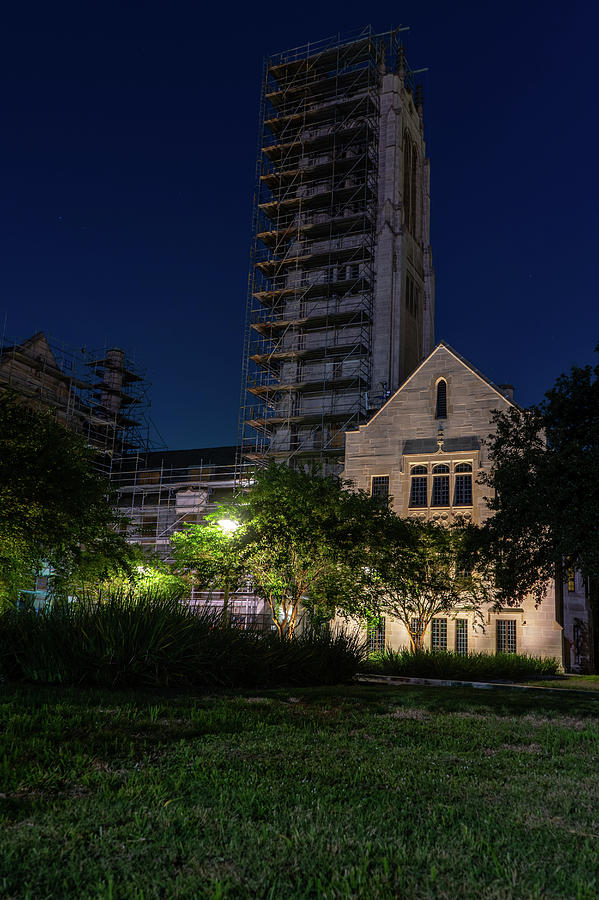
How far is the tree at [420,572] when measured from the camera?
29109mm

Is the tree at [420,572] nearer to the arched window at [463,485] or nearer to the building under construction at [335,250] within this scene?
the arched window at [463,485]

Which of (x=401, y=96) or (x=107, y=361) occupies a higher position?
(x=401, y=96)

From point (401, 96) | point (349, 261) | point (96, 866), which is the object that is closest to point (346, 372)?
point (349, 261)

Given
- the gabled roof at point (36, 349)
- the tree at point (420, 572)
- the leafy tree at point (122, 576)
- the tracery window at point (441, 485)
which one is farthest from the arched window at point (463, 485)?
the gabled roof at point (36, 349)

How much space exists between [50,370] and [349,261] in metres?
31.1

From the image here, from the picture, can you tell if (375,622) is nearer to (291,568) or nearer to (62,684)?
(291,568)

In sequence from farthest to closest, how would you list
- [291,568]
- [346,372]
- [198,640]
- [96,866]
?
[346,372]
[291,568]
[198,640]
[96,866]

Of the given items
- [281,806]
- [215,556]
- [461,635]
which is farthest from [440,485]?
[281,806]

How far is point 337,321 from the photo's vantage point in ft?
208

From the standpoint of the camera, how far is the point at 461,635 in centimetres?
3925

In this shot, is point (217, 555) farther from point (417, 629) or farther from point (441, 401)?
point (441, 401)

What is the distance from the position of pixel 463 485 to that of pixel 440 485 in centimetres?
140

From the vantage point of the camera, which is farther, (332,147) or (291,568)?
(332,147)

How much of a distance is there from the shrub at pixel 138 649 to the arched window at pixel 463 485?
25.1 m
